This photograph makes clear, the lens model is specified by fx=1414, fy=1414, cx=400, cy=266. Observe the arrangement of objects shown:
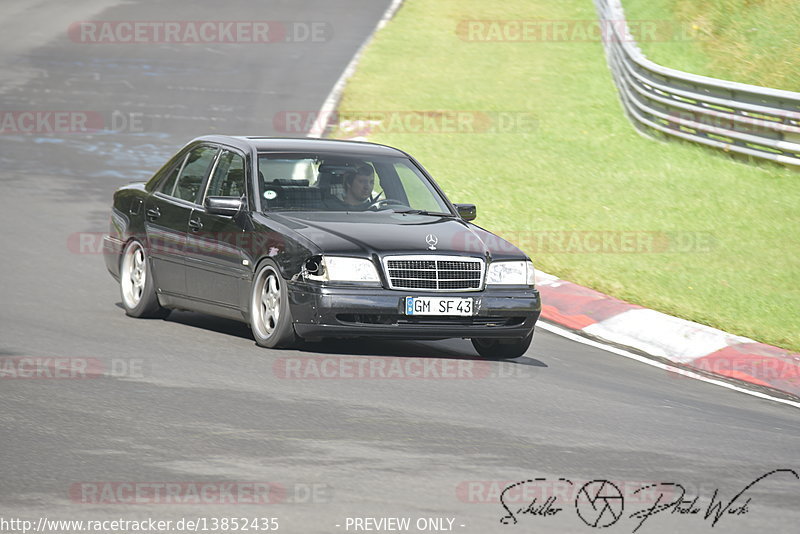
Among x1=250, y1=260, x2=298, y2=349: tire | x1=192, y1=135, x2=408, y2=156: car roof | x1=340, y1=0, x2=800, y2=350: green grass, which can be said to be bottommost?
x1=340, y1=0, x2=800, y2=350: green grass

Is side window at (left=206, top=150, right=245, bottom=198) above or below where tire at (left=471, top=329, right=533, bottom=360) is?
above

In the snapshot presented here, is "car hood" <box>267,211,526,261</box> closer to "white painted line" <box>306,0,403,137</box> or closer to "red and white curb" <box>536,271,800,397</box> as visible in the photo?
"red and white curb" <box>536,271,800,397</box>

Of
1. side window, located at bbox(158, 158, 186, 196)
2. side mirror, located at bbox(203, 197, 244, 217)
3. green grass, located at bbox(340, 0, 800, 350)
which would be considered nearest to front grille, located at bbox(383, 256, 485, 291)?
side mirror, located at bbox(203, 197, 244, 217)

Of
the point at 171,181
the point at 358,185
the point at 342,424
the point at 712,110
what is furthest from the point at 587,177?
the point at 342,424

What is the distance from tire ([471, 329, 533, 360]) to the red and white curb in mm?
1416

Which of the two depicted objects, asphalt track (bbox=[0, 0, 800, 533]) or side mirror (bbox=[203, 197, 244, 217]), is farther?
side mirror (bbox=[203, 197, 244, 217])

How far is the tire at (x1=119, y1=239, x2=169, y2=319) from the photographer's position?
36.9 feet

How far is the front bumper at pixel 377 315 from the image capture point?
371 inches

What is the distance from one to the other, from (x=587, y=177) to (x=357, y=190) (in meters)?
9.05

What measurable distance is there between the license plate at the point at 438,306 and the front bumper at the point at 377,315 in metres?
0.03

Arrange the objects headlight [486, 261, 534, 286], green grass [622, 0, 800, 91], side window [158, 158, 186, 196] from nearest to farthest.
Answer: headlight [486, 261, 534, 286] < side window [158, 158, 186, 196] < green grass [622, 0, 800, 91]

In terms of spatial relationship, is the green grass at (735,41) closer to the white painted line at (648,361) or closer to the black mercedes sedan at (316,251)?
the white painted line at (648,361)
